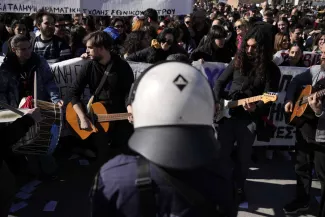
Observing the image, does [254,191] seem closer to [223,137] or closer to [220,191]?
[223,137]

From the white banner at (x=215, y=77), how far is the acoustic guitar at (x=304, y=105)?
4.02 ft

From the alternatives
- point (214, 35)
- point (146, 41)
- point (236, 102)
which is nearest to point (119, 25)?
point (146, 41)

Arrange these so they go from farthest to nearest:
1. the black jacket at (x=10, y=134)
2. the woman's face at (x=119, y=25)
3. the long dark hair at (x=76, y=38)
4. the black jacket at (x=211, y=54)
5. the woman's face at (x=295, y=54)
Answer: the woman's face at (x=119, y=25)
the long dark hair at (x=76, y=38)
the black jacket at (x=211, y=54)
the woman's face at (x=295, y=54)
the black jacket at (x=10, y=134)

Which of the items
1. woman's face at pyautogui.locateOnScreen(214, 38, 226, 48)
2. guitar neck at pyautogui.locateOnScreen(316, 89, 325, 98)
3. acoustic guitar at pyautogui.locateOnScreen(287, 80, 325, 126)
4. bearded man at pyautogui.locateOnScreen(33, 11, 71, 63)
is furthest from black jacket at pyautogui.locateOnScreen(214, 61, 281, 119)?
bearded man at pyautogui.locateOnScreen(33, 11, 71, 63)

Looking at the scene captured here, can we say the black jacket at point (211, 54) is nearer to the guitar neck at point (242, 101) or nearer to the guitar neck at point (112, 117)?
the guitar neck at point (242, 101)

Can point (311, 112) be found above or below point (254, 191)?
above

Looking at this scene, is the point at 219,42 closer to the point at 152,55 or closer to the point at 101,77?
the point at 152,55

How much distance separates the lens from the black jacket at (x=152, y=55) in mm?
4664

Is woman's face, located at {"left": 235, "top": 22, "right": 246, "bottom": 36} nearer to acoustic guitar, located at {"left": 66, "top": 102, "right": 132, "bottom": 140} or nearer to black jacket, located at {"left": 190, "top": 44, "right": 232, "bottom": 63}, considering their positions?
black jacket, located at {"left": 190, "top": 44, "right": 232, "bottom": 63}

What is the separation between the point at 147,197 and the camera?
1131 millimetres

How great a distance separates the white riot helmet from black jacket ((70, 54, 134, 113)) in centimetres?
249

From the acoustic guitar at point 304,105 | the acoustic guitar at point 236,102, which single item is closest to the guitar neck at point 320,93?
the acoustic guitar at point 304,105

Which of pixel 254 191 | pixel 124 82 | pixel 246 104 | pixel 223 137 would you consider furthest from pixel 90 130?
pixel 254 191

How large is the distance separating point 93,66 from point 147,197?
108 inches
